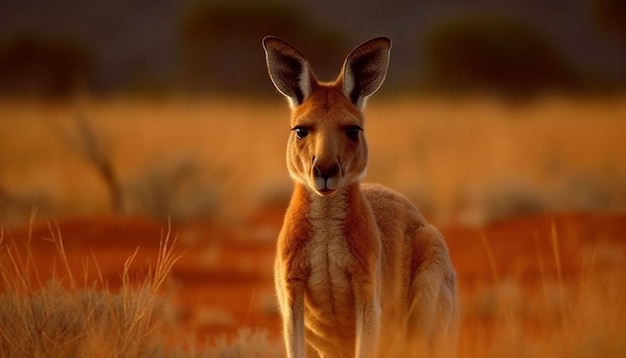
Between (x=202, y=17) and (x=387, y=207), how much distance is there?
40.2m

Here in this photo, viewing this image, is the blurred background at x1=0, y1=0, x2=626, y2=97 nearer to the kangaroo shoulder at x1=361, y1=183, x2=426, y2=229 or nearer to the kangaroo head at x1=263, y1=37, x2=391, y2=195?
the kangaroo shoulder at x1=361, y1=183, x2=426, y2=229

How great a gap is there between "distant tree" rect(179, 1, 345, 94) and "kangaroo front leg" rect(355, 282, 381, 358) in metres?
39.8

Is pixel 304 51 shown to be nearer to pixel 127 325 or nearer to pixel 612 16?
pixel 612 16

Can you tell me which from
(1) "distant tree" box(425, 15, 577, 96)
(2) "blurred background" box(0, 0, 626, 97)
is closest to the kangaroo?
(2) "blurred background" box(0, 0, 626, 97)

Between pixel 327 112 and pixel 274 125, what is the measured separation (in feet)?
68.6

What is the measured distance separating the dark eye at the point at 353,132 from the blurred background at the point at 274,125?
8582 millimetres

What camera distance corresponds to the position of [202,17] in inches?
1789

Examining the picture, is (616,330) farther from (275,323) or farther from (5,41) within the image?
(5,41)

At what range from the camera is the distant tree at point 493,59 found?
133 feet

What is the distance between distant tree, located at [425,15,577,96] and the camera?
40438 millimetres

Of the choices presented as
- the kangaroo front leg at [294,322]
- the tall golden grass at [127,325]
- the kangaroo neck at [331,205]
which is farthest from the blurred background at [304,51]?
the kangaroo front leg at [294,322]

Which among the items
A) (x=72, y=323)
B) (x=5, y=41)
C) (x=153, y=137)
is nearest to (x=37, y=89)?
(x=5, y=41)

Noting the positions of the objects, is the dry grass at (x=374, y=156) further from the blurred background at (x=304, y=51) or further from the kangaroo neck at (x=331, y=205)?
the kangaroo neck at (x=331, y=205)

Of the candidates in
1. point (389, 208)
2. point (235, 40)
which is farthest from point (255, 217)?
point (235, 40)
